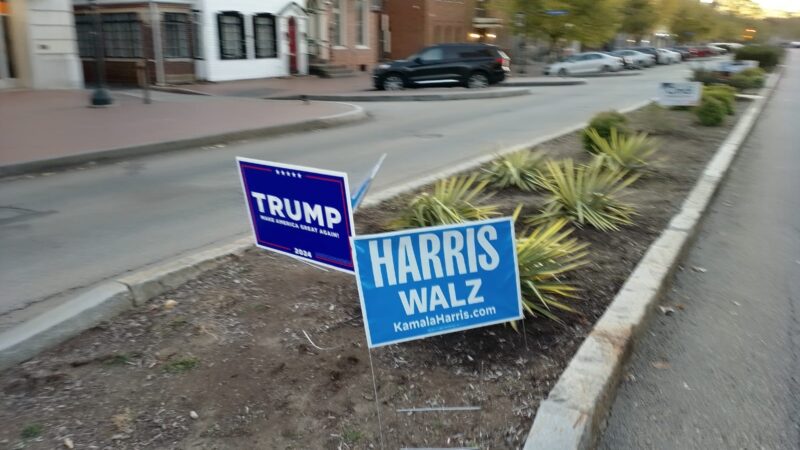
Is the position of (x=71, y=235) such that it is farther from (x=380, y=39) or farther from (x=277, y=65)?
(x=380, y=39)

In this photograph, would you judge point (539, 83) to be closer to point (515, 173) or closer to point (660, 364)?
point (515, 173)

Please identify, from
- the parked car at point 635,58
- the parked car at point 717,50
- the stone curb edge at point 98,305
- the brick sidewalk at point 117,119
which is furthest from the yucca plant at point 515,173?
the parked car at point 717,50

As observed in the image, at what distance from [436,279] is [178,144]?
31.2ft

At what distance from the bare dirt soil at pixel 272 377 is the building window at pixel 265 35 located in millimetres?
24469

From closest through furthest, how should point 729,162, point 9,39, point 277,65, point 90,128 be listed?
point 729,162, point 90,128, point 9,39, point 277,65

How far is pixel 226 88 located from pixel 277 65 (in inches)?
211

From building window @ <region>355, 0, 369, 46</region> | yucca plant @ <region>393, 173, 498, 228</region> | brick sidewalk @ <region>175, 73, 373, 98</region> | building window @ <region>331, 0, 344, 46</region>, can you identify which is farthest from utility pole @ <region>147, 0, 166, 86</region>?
yucca plant @ <region>393, 173, 498, 228</region>

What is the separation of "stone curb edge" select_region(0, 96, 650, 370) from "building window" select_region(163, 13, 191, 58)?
21.8m

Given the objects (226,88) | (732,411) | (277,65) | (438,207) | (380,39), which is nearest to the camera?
(732,411)

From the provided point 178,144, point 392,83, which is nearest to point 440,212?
point 178,144

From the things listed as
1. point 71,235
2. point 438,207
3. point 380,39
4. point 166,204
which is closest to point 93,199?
point 166,204

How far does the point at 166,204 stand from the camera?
775cm

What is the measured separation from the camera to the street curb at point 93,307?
11.8 ft

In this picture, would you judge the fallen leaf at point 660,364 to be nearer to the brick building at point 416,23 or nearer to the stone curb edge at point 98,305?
the stone curb edge at point 98,305
